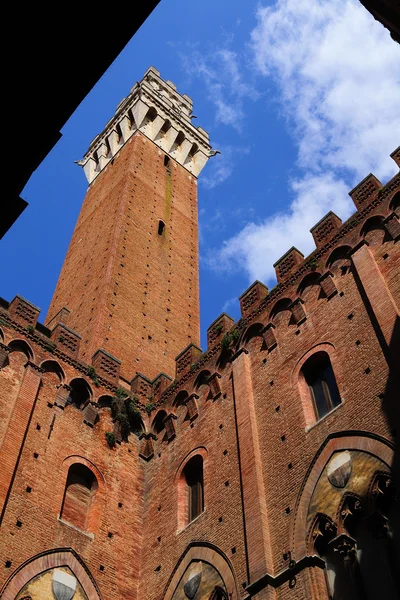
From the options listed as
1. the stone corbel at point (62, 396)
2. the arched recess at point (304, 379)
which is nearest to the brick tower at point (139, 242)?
the stone corbel at point (62, 396)

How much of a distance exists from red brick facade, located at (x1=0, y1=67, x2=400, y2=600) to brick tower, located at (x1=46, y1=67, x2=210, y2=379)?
8.29ft

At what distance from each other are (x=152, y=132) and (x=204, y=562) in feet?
66.1

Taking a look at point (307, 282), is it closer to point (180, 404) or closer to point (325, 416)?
point (325, 416)

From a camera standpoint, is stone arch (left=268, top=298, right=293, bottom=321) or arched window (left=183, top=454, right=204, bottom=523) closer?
arched window (left=183, top=454, right=204, bottom=523)

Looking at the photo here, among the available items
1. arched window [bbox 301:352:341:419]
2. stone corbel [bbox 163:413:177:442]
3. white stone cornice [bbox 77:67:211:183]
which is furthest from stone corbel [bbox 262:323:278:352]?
white stone cornice [bbox 77:67:211:183]

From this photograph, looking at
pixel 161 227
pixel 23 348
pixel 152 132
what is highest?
pixel 152 132

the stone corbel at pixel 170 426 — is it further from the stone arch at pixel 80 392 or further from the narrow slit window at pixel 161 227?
the narrow slit window at pixel 161 227

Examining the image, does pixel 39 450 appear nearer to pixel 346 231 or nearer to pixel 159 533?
pixel 159 533

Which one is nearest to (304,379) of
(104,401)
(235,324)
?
(235,324)

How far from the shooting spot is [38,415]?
12.2m

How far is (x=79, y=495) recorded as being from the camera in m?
12.1

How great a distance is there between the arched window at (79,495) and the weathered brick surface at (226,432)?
0.54 feet

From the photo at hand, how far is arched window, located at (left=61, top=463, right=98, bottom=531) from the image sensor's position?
11703mm

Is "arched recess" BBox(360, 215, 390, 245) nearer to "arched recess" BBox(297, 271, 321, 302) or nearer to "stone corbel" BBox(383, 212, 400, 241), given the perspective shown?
"stone corbel" BBox(383, 212, 400, 241)
